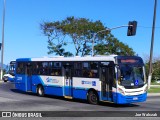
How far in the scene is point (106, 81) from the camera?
20.8 m

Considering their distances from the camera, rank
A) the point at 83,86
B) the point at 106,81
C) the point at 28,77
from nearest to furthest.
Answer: the point at 106,81
the point at 83,86
the point at 28,77

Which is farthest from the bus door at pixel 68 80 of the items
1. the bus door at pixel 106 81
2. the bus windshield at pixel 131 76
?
the bus windshield at pixel 131 76

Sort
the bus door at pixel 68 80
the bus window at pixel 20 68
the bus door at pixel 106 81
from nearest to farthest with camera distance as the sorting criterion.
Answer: the bus door at pixel 106 81
the bus door at pixel 68 80
the bus window at pixel 20 68

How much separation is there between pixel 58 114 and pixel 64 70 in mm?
8462

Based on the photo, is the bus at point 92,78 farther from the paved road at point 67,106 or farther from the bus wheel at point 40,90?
the paved road at point 67,106

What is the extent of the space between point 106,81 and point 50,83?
6045 mm

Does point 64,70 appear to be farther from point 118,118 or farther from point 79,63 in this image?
point 118,118

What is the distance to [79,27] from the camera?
63.4 metres

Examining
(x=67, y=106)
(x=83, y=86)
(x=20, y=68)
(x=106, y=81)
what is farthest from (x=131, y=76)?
(x=20, y=68)

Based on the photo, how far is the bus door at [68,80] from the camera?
23.8m

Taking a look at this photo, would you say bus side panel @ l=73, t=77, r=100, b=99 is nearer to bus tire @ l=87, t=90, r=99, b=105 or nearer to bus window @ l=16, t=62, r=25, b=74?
bus tire @ l=87, t=90, r=99, b=105

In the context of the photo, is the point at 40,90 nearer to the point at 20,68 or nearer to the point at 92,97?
the point at 20,68

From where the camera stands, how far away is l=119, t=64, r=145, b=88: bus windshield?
20.2 metres

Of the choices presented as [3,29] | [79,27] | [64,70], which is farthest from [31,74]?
[79,27]
